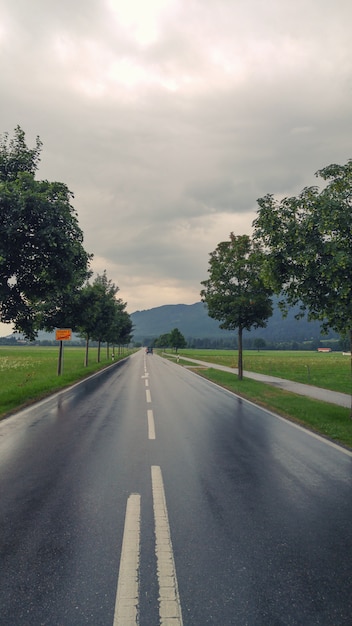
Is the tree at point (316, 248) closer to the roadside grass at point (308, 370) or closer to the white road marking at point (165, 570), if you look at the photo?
the white road marking at point (165, 570)

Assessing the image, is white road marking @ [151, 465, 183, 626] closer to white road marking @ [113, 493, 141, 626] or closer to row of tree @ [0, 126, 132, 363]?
white road marking @ [113, 493, 141, 626]

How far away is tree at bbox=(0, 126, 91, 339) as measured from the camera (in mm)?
10352

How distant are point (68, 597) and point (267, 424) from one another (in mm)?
7713

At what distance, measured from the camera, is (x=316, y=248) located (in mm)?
9211

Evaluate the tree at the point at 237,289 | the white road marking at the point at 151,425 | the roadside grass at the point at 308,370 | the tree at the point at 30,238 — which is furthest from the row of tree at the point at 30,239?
the roadside grass at the point at 308,370

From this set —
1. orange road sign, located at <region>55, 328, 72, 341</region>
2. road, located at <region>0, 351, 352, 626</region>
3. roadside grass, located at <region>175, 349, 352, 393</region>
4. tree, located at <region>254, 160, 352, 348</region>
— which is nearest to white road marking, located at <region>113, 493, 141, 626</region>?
road, located at <region>0, 351, 352, 626</region>

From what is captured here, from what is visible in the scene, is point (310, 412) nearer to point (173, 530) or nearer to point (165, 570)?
point (173, 530)

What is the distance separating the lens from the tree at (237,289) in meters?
21.4

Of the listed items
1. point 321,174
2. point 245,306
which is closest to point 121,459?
point 321,174

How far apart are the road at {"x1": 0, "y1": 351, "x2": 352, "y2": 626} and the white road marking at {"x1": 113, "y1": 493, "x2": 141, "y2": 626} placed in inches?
0.4

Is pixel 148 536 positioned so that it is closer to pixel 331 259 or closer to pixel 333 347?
pixel 331 259

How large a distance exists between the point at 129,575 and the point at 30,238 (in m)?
10.2

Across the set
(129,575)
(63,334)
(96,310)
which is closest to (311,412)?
(129,575)

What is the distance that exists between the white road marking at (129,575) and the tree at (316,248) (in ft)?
23.6
